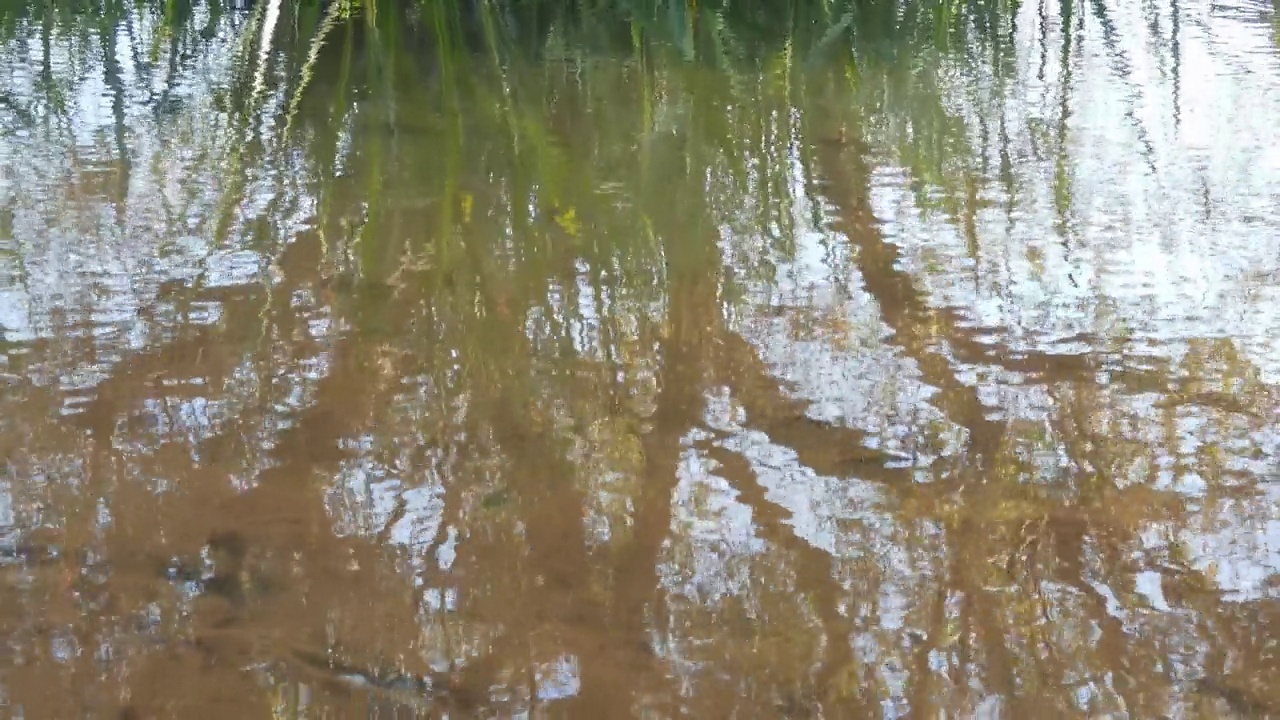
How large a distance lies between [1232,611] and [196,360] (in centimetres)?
119

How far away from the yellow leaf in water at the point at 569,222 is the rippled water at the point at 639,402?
1 centimetres

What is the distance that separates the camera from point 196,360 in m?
1.69

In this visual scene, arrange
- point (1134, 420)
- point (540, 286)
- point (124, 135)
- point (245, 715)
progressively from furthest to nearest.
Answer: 1. point (124, 135)
2. point (540, 286)
3. point (1134, 420)
4. point (245, 715)

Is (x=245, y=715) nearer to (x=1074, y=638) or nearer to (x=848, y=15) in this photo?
(x=1074, y=638)

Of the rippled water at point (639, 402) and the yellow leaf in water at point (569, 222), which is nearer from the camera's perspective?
the rippled water at point (639, 402)

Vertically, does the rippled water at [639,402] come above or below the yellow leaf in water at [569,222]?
below

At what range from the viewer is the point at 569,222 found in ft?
7.04

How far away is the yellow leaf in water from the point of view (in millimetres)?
2113

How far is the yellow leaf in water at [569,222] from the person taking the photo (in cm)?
211

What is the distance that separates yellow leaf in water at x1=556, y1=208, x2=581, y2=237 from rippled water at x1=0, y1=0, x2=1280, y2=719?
1 centimetres

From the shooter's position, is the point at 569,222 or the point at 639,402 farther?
the point at 569,222

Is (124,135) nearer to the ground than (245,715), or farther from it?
farther from it

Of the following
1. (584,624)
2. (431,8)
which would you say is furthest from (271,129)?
(584,624)

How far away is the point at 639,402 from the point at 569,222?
0.61m
